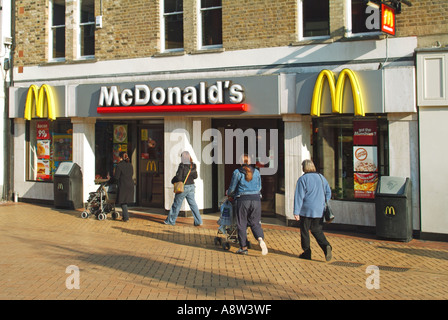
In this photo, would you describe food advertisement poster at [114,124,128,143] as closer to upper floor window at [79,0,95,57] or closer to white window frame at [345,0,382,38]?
upper floor window at [79,0,95,57]

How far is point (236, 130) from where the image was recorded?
14.4 meters

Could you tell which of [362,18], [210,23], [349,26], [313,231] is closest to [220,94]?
[210,23]

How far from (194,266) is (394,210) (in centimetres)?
435

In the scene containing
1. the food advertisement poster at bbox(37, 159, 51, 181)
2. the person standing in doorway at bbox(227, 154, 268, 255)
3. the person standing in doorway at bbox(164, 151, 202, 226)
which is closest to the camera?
the person standing in doorway at bbox(227, 154, 268, 255)

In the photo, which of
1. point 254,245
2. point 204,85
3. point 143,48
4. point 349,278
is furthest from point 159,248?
point 143,48

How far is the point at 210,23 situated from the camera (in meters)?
13.9

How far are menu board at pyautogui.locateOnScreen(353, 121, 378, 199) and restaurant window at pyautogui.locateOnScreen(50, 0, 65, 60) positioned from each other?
9191mm

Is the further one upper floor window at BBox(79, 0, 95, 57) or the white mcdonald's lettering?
upper floor window at BBox(79, 0, 95, 57)

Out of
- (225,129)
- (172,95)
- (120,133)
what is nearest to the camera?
(172,95)

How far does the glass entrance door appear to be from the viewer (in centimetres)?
1552

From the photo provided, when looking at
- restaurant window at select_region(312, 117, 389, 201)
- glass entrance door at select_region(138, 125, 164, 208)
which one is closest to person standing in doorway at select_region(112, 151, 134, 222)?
glass entrance door at select_region(138, 125, 164, 208)

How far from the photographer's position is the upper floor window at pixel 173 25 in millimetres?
14336

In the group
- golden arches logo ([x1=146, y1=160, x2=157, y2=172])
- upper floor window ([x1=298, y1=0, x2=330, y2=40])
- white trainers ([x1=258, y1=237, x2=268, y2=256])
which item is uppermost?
upper floor window ([x1=298, y1=0, x2=330, y2=40])

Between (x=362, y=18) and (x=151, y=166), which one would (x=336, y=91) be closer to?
(x=362, y=18)
